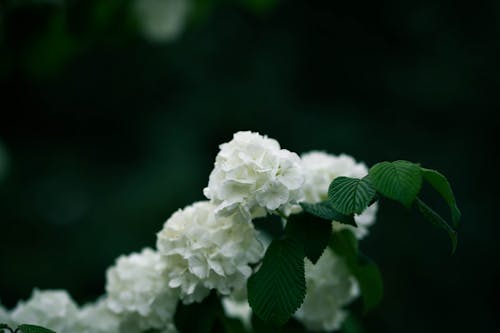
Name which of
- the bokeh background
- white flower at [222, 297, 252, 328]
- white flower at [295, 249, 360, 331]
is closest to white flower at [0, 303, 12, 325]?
white flower at [222, 297, 252, 328]

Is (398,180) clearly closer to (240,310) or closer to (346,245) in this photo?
(346,245)

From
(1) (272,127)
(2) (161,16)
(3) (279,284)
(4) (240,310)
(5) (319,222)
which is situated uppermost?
(1) (272,127)

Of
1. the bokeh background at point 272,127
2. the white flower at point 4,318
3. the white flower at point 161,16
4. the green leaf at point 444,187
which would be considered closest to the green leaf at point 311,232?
the green leaf at point 444,187

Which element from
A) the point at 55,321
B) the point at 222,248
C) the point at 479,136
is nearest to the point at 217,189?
the point at 222,248

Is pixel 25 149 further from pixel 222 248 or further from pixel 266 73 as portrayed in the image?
pixel 222 248

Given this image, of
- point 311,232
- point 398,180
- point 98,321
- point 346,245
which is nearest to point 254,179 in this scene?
point 311,232

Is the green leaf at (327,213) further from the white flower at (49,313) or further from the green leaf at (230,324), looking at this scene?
the white flower at (49,313)
